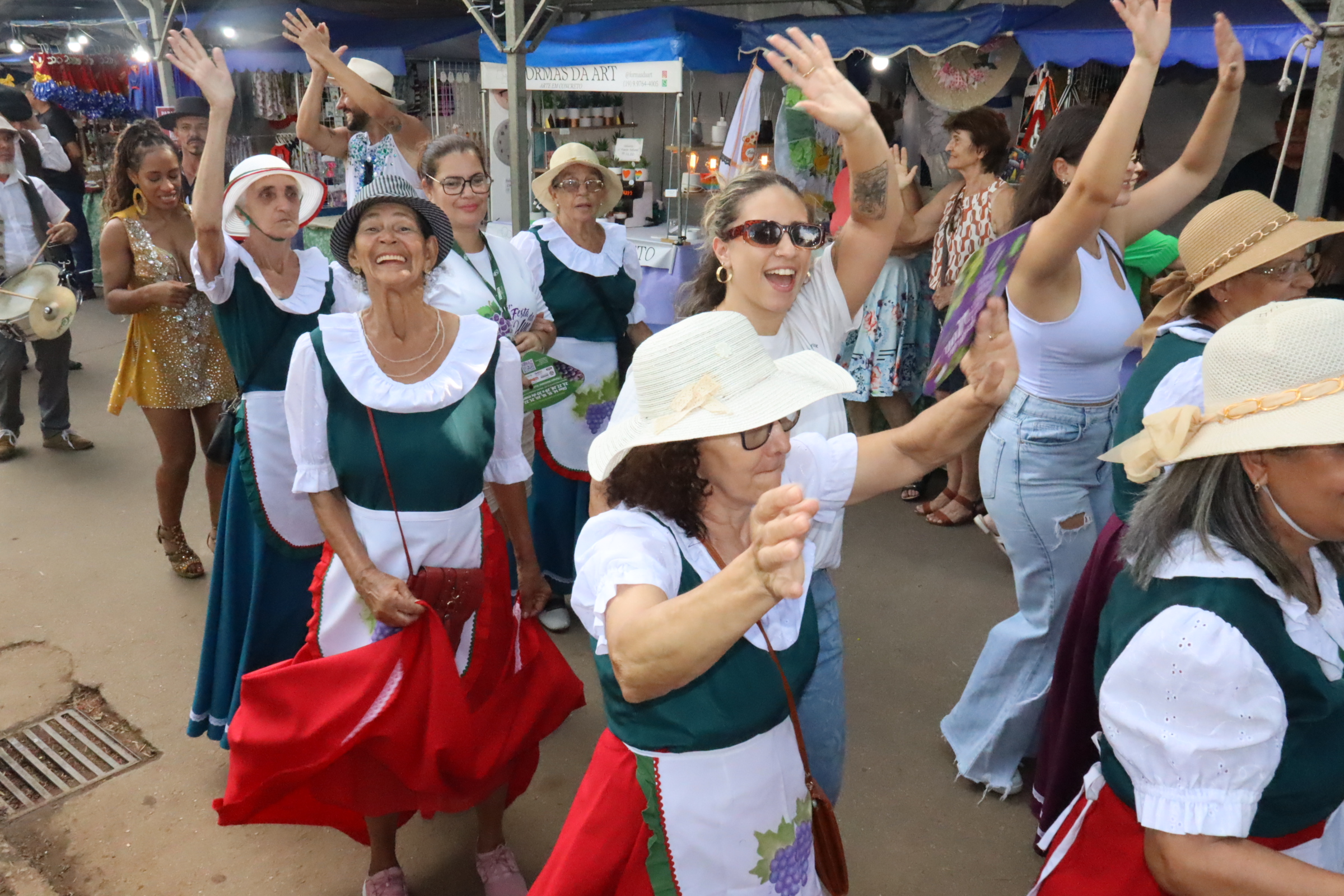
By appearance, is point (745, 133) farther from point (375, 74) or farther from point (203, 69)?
point (203, 69)

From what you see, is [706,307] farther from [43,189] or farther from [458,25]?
[458,25]

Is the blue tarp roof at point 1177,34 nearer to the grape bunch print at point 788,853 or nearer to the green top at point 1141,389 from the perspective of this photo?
the green top at point 1141,389

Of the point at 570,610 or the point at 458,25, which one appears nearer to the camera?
the point at 570,610

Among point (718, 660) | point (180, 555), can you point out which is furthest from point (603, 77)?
point (718, 660)

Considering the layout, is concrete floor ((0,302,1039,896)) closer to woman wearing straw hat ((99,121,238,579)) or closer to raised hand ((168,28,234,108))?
woman wearing straw hat ((99,121,238,579))

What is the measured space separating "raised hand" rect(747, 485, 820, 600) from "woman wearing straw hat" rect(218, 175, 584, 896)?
4.93 feet

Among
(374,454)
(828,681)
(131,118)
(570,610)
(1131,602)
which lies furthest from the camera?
(131,118)

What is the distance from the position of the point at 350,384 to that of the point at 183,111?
15.8 feet

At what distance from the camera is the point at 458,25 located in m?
8.65

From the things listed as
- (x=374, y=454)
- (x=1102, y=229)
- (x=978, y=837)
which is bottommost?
(x=978, y=837)

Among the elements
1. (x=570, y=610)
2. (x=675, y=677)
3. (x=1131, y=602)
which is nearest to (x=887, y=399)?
(x=570, y=610)

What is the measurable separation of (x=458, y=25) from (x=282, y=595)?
687 cm

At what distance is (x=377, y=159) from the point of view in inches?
187

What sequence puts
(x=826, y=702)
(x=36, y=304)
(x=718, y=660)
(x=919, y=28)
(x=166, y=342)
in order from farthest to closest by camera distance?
(x=919, y=28), (x=36, y=304), (x=166, y=342), (x=826, y=702), (x=718, y=660)
